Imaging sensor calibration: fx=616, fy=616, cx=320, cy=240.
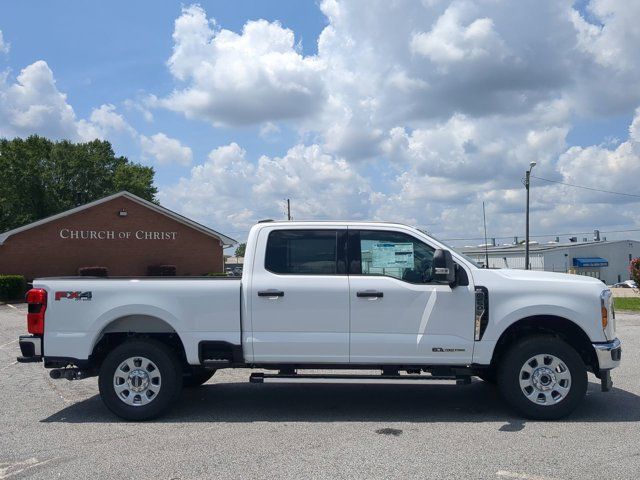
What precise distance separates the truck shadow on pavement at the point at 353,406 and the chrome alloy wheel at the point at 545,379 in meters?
0.32

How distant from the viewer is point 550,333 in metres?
6.67

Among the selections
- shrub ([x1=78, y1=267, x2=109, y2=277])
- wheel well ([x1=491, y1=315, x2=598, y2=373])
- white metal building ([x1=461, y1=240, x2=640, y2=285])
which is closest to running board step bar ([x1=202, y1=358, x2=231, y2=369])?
wheel well ([x1=491, y1=315, x2=598, y2=373])

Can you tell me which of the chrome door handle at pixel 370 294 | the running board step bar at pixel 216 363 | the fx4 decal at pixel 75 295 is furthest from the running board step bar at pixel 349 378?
the fx4 decal at pixel 75 295

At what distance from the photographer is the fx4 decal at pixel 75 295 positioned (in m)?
6.58

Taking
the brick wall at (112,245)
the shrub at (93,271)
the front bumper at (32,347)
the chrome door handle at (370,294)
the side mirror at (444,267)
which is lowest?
the front bumper at (32,347)

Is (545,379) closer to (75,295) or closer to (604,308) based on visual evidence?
(604,308)

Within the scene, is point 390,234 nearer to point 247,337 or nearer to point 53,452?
point 247,337

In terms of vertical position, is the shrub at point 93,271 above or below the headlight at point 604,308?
above

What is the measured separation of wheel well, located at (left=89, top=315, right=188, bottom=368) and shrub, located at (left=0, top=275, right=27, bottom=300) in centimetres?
2400

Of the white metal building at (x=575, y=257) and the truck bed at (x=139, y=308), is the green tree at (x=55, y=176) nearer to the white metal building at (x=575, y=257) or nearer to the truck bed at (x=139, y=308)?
the white metal building at (x=575, y=257)

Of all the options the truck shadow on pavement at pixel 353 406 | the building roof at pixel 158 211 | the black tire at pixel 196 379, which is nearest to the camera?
the truck shadow on pavement at pixel 353 406

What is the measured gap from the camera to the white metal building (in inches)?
Answer: 2702

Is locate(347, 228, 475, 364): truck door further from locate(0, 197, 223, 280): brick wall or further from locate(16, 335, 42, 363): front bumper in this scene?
locate(0, 197, 223, 280): brick wall

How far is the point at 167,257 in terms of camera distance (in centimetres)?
3394
